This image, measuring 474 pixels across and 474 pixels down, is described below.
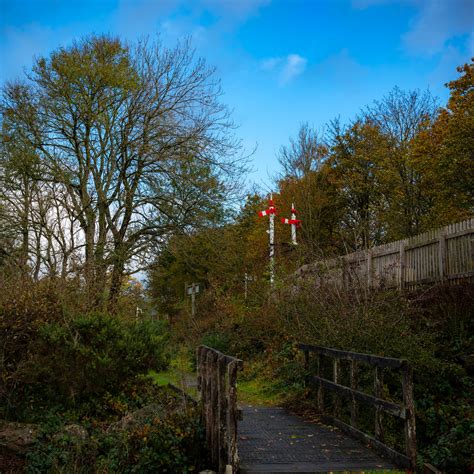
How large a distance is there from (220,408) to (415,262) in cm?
881

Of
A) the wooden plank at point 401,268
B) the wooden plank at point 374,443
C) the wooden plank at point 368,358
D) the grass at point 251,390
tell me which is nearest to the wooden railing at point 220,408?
the wooden plank at point 368,358

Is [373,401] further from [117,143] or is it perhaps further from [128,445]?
[117,143]

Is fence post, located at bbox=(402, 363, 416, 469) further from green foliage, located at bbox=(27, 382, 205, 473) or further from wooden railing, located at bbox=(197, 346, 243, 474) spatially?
green foliage, located at bbox=(27, 382, 205, 473)

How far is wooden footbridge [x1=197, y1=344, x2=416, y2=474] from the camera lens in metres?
6.73

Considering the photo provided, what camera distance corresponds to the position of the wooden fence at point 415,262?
1323 centimetres

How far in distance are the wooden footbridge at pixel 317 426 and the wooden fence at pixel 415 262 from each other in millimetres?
3141

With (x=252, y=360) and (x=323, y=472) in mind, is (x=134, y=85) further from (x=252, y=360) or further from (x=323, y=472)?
(x=323, y=472)

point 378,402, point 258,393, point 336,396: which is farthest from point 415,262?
point 378,402

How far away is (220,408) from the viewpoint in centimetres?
777

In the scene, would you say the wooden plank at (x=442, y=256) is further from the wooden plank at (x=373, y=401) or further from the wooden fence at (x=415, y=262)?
the wooden plank at (x=373, y=401)

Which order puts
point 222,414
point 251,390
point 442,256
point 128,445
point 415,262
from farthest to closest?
point 415,262, point 251,390, point 442,256, point 128,445, point 222,414

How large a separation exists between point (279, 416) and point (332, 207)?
27542 mm

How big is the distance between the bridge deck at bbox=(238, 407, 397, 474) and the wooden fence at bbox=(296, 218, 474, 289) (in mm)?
3798

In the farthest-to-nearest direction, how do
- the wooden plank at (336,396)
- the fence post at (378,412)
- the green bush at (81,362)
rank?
the green bush at (81,362), the wooden plank at (336,396), the fence post at (378,412)
